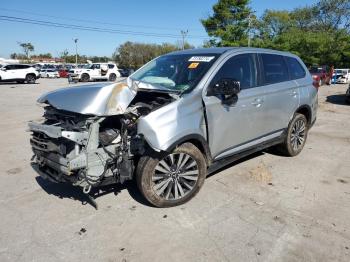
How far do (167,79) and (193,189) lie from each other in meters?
1.52

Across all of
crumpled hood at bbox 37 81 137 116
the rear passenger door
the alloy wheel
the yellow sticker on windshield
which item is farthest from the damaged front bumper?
the rear passenger door

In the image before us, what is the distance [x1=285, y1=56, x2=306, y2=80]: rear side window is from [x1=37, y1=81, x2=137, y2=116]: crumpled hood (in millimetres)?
3074

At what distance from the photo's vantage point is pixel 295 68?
6.02 m

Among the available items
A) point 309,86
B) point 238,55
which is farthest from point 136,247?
point 309,86

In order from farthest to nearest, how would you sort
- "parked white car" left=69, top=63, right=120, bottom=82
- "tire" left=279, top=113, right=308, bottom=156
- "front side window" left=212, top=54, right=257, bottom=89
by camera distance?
"parked white car" left=69, top=63, right=120, bottom=82
"tire" left=279, top=113, right=308, bottom=156
"front side window" left=212, top=54, right=257, bottom=89

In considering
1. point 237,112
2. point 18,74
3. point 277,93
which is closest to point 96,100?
point 237,112

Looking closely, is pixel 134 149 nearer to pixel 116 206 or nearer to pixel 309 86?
pixel 116 206

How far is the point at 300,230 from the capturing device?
359 cm

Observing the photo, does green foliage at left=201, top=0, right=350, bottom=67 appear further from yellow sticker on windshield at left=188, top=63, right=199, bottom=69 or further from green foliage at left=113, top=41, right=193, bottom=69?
yellow sticker on windshield at left=188, top=63, right=199, bottom=69

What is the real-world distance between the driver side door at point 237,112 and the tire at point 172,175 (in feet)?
1.14

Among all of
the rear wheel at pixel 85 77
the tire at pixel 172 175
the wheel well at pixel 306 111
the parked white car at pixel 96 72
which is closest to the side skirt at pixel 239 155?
the tire at pixel 172 175

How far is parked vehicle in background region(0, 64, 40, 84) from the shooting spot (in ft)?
90.8

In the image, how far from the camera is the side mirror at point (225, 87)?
13.6 feet

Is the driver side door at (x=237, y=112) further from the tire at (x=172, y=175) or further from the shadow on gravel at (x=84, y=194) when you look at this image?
the shadow on gravel at (x=84, y=194)
